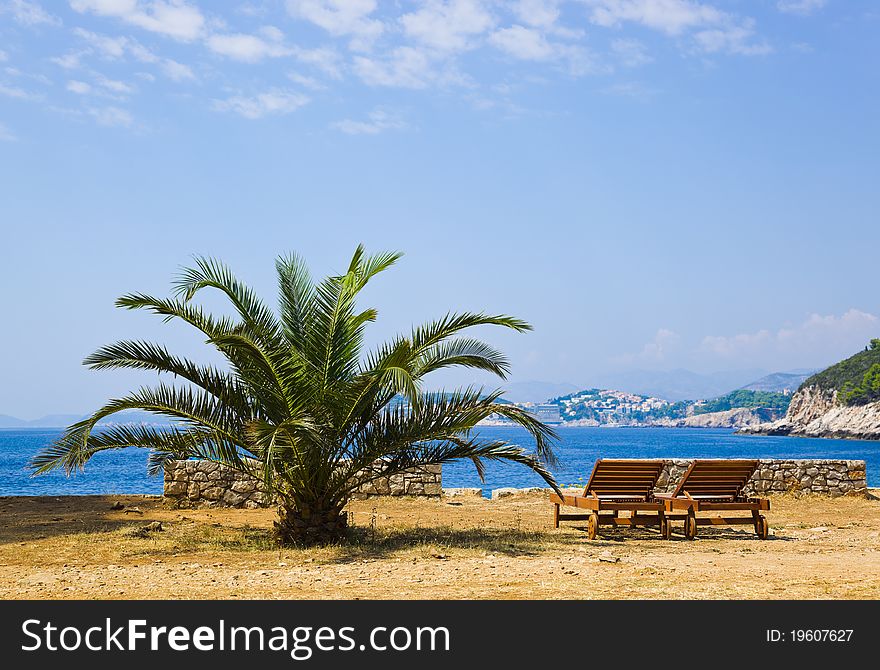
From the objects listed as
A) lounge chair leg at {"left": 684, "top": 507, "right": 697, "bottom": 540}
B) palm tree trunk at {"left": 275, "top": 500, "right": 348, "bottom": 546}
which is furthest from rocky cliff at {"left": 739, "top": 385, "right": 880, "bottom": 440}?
palm tree trunk at {"left": 275, "top": 500, "right": 348, "bottom": 546}

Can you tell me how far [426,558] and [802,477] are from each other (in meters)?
10.5

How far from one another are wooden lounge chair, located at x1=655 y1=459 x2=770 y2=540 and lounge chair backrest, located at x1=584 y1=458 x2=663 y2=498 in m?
0.32

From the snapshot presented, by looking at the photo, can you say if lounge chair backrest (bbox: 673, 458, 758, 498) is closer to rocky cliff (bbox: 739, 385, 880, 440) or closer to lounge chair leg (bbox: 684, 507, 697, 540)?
lounge chair leg (bbox: 684, 507, 697, 540)

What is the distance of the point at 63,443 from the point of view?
10297 mm

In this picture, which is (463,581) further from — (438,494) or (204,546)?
(438,494)

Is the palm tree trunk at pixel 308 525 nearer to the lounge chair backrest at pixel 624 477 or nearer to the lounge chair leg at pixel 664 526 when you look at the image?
the lounge chair backrest at pixel 624 477

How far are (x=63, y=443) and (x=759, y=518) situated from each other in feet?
28.3

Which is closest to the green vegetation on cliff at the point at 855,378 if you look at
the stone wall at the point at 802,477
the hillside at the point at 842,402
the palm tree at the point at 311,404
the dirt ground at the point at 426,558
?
the hillside at the point at 842,402

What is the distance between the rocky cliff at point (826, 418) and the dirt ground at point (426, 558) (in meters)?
118

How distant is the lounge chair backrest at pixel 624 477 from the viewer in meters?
11.2

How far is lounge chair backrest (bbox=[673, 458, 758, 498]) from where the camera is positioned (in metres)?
11.3

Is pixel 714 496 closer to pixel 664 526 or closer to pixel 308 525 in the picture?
pixel 664 526

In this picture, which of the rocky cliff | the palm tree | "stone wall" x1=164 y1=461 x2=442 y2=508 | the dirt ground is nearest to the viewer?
the dirt ground
